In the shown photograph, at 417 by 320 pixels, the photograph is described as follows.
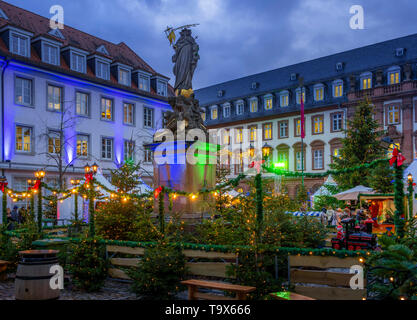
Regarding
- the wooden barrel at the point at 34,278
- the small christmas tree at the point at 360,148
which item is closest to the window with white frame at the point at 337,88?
the small christmas tree at the point at 360,148

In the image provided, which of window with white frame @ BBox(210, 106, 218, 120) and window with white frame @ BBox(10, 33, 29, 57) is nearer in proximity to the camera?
window with white frame @ BBox(10, 33, 29, 57)

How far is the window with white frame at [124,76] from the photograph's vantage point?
33.8 m

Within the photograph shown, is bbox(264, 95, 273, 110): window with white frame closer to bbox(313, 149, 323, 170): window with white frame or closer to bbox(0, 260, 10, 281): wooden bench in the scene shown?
bbox(313, 149, 323, 170): window with white frame

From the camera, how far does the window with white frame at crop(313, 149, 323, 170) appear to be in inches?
1796

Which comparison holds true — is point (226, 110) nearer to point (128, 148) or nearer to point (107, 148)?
point (128, 148)

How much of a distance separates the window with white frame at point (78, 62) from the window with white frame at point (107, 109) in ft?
9.02

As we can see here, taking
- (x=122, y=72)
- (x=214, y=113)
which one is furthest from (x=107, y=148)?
(x=214, y=113)

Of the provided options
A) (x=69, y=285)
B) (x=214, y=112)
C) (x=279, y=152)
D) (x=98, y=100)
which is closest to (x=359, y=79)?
(x=279, y=152)

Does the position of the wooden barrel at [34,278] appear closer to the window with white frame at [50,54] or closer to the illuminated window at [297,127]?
the window with white frame at [50,54]

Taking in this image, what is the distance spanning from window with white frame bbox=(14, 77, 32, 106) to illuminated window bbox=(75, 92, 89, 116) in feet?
11.8

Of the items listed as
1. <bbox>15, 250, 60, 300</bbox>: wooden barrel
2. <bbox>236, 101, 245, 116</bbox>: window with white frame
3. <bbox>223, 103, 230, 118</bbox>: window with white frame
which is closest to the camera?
<bbox>15, 250, 60, 300</bbox>: wooden barrel

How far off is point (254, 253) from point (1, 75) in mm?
23283

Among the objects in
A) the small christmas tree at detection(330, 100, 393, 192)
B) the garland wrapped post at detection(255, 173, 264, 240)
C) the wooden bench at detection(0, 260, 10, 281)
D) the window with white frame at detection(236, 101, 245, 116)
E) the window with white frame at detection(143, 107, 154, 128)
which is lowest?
the wooden bench at detection(0, 260, 10, 281)

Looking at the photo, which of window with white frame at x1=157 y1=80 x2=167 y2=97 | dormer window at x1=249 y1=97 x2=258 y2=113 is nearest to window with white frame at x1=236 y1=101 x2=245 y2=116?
dormer window at x1=249 y1=97 x2=258 y2=113
